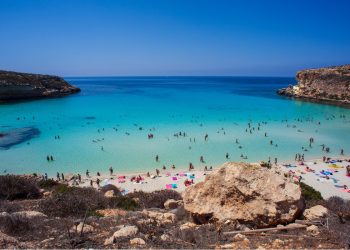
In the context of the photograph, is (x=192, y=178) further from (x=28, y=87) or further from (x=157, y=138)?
(x=28, y=87)

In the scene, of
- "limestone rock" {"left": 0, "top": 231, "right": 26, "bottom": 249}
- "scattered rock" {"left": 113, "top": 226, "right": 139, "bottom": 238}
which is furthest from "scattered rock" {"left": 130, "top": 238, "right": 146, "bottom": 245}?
"limestone rock" {"left": 0, "top": 231, "right": 26, "bottom": 249}

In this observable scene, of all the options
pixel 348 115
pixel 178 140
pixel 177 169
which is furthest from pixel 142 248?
pixel 348 115

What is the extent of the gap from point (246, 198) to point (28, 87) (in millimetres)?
78578

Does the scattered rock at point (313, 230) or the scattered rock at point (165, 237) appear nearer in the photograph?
the scattered rock at point (165, 237)

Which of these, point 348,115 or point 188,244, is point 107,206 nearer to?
point 188,244

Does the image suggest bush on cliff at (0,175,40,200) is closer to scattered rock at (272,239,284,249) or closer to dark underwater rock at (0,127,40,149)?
scattered rock at (272,239,284,249)

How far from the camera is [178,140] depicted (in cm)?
3322

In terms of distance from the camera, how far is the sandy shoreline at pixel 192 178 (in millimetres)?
19641

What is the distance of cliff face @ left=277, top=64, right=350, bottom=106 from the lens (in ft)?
235

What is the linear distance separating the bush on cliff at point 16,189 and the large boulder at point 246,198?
26.9 feet

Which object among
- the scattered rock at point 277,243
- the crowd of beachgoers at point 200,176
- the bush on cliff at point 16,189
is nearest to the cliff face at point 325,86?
the crowd of beachgoers at point 200,176

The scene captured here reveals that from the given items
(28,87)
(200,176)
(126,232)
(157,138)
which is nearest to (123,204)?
(126,232)

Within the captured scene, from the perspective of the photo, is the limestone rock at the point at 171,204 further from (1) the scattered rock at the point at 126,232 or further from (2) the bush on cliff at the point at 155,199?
(1) the scattered rock at the point at 126,232

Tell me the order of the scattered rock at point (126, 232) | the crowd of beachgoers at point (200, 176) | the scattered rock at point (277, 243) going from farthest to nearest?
the crowd of beachgoers at point (200, 176) → the scattered rock at point (126, 232) → the scattered rock at point (277, 243)
